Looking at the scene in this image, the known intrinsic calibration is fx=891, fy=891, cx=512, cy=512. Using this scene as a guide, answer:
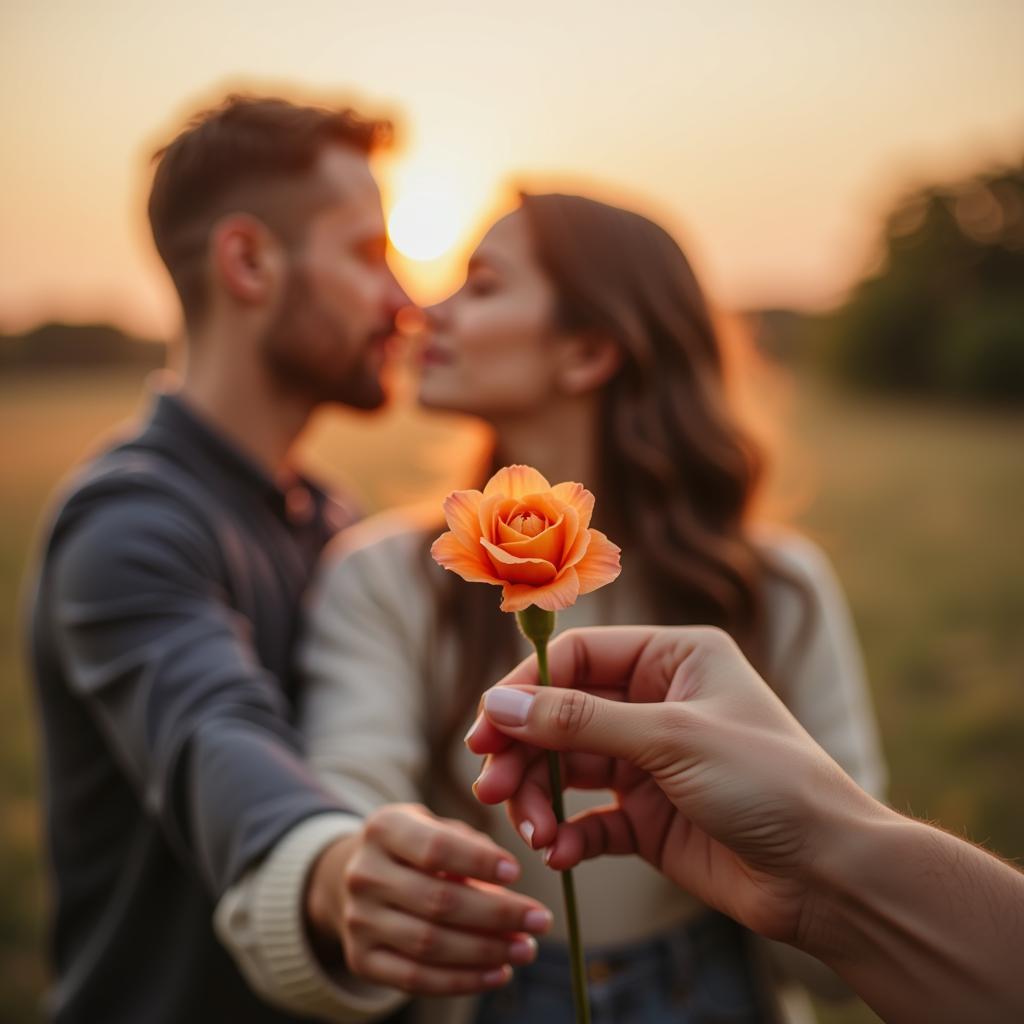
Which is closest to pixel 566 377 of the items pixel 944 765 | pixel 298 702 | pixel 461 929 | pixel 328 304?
pixel 328 304

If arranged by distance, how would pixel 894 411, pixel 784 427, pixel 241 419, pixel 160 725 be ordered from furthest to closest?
pixel 894 411 → pixel 784 427 → pixel 241 419 → pixel 160 725

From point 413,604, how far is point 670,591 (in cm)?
72

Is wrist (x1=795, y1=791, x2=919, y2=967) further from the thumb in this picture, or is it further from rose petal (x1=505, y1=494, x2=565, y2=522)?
rose petal (x1=505, y1=494, x2=565, y2=522)

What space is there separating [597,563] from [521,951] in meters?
0.77

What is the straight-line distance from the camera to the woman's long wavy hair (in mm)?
2422

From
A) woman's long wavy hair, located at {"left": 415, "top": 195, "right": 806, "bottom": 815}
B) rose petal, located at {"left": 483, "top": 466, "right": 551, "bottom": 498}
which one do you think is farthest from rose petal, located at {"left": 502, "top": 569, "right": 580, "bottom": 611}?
woman's long wavy hair, located at {"left": 415, "top": 195, "right": 806, "bottom": 815}

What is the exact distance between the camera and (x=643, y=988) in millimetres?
2236

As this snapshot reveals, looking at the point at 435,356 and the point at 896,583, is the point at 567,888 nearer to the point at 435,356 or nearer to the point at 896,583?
the point at 435,356

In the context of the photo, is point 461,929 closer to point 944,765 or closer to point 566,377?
point 566,377

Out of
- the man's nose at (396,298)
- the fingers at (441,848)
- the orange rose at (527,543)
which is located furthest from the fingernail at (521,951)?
the man's nose at (396,298)

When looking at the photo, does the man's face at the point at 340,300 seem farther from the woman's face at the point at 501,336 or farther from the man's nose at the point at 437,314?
the woman's face at the point at 501,336

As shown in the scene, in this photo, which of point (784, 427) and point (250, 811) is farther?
point (784, 427)

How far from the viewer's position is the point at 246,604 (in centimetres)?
242

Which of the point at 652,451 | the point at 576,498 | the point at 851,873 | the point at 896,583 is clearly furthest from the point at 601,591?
the point at 896,583
